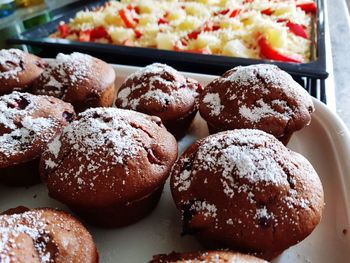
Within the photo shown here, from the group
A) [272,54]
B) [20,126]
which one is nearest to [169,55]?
[272,54]

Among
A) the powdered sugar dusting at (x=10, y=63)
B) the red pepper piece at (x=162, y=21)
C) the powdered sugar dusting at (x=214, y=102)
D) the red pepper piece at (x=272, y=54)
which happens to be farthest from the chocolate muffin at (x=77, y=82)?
the red pepper piece at (x=162, y=21)

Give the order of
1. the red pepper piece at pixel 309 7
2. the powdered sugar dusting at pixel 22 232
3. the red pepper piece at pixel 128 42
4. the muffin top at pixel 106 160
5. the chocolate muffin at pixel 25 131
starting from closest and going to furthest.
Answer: the powdered sugar dusting at pixel 22 232 < the muffin top at pixel 106 160 < the chocolate muffin at pixel 25 131 < the red pepper piece at pixel 128 42 < the red pepper piece at pixel 309 7

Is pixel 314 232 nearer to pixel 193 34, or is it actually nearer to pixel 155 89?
pixel 155 89

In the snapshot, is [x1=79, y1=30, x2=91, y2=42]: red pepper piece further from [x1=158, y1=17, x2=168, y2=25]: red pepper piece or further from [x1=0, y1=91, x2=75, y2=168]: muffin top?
[x1=0, y1=91, x2=75, y2=168]: muffin top

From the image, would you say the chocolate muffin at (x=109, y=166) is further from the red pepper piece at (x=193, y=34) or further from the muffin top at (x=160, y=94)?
the red pepper piece at (x=193, y=34)

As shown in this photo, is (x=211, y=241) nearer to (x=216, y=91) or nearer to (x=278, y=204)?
(x=278, y=204)
